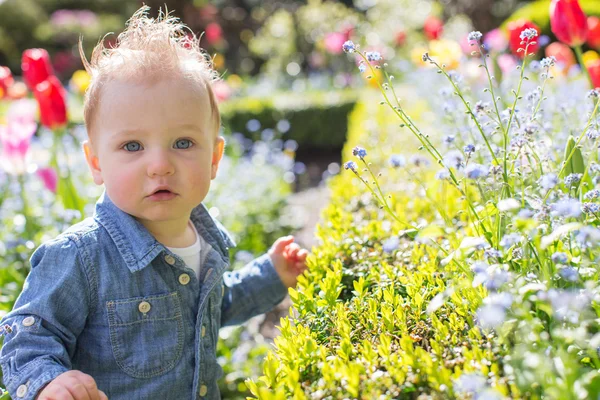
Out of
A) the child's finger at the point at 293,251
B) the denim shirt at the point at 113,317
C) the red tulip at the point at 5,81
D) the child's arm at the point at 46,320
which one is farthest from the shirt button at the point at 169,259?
the red tulip at the point at 5,81

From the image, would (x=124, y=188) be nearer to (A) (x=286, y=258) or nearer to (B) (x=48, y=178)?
(A) (x=286, y=258)

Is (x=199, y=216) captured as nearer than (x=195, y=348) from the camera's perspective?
No

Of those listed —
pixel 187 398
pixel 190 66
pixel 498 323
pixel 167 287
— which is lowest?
pixel 187 398

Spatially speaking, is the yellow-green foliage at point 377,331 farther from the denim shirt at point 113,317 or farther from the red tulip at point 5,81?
the red tulip at point 5,81

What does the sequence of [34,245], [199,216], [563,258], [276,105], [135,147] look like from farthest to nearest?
[276,105], [34,245], [199,216], [135,147], [563,258]

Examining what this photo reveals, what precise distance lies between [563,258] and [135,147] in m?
1.14

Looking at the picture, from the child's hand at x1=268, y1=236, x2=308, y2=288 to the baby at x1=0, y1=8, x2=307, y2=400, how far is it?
0.40m

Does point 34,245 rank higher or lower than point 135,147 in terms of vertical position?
lower

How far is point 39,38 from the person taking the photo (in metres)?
18.9

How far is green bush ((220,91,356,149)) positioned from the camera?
30.2 ft

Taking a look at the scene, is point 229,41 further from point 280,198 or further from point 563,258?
point 563,258

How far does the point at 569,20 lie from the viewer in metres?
2.51

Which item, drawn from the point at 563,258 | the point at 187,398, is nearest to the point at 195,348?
the point at 187,398

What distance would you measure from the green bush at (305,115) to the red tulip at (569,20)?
6859 mm
